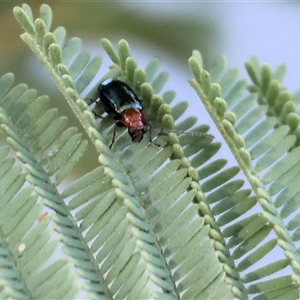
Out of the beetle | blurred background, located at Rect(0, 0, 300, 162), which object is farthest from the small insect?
blurred background, located at Rect(0, 0, 300, 162)

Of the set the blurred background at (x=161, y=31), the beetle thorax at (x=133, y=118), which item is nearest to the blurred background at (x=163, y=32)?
the blurred background at (x=161, y=31)

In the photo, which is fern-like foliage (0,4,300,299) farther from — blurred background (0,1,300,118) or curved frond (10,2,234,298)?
blurred background (0,1,300,118)

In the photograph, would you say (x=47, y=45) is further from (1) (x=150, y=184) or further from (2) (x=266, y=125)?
(2) (x=266, y=125)

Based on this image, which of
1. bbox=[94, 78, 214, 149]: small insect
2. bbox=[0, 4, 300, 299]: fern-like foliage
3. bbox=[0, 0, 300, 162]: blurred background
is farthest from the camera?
bbox=[0, 0, 300, 162]: blurred background

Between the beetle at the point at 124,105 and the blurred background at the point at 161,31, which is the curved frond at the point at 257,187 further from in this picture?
the blurred background at the point at 161,31

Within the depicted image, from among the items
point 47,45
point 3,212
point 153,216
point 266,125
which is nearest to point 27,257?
point 3,212

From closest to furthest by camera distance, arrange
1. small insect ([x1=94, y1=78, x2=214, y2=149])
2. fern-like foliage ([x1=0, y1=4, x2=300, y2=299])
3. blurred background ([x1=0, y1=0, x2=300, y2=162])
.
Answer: fern-like foliage ([x1=0, y1=4, x2=300, y2=299]), small insect ([x1=94, y1=78, x2=214, y2=149]), blurred background ([x1=0, y1=0, x2=300, y2=162])

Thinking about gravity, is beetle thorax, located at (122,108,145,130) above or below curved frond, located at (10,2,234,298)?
above
